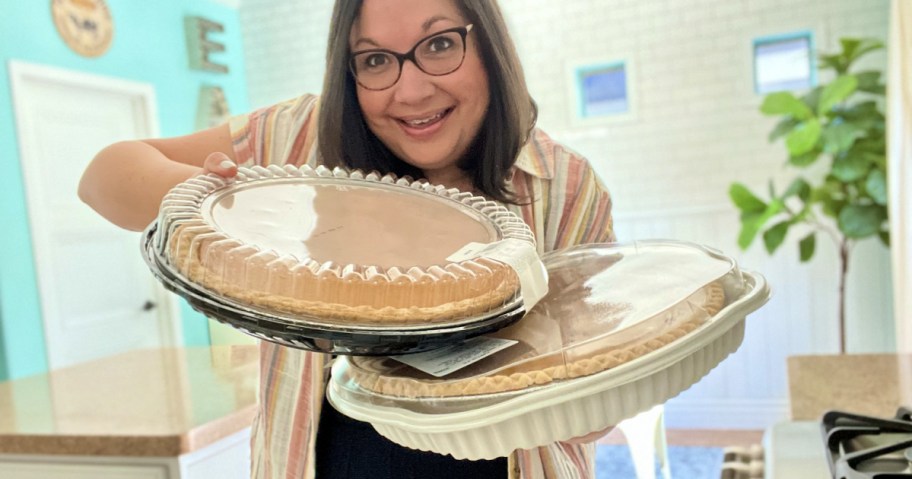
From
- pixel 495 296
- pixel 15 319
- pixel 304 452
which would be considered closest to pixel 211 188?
pixel 495 296

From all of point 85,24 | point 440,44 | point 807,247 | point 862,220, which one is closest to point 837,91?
point 862,220

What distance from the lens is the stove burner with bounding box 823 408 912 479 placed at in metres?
0.50

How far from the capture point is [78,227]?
7.61ft

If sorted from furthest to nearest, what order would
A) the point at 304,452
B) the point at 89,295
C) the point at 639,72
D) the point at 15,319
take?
the point at 639,72 → the point at 89,295 → the point at 15,319 → the point at 304,452

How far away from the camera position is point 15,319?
2084 millimetres

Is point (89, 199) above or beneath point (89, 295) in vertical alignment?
above

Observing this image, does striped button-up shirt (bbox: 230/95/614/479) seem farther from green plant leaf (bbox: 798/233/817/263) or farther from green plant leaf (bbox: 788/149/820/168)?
green plant leaf (bbox: 798/233/817/263)

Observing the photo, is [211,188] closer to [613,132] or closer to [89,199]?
[89,199]

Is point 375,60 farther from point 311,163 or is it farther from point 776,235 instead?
point 776,235

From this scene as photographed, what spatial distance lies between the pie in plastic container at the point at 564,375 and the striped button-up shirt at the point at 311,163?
0.22 meters

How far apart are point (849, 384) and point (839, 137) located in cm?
135

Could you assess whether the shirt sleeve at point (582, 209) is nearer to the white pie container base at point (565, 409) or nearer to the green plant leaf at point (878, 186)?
the white pie container base at point (565, 409)

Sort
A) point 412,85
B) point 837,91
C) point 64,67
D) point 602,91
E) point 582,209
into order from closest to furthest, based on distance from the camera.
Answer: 1. point 412,85
2. point 582,209
3. point 837,91
4. point 64,67
5. point 602,91

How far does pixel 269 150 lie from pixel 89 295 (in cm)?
209
